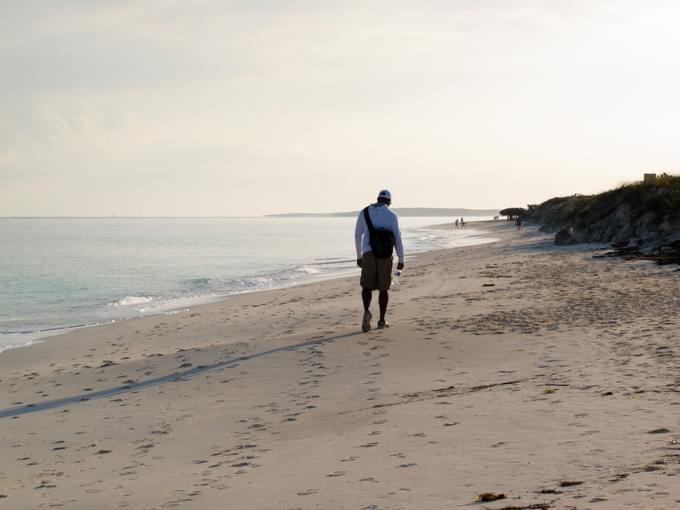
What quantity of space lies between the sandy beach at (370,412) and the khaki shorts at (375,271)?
0.79 metres

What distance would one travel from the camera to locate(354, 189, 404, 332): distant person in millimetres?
12039

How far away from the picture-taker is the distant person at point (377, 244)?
39.5ft

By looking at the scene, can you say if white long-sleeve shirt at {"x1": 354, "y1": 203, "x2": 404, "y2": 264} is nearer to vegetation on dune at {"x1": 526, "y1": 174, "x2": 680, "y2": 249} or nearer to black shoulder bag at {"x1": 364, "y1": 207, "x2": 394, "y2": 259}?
black shoulder bag at {"x1": 364, "y1": 207, "x2": 394, "y2": 259}

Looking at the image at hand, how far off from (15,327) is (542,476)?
19.0 meters

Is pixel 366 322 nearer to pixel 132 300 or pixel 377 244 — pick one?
pixel 377 244

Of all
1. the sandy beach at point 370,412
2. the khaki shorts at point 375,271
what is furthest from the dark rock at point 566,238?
the khaki shorts at point 375,271

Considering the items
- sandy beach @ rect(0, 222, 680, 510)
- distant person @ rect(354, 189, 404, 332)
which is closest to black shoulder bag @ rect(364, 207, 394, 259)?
distant person @ rect(354, 189, 404, 332)

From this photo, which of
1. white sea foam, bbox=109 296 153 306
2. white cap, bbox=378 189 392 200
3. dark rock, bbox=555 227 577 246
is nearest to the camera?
white cap, bbox=378 189 392 200

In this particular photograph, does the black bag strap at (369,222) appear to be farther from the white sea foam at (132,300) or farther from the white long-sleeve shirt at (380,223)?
the white sea foam at (132,300)

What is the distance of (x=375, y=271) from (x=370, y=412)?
514cm

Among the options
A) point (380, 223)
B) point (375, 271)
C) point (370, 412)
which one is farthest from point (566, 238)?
point (370, 412)

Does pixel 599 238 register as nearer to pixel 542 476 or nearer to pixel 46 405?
pixel 46 405

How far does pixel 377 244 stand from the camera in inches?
477

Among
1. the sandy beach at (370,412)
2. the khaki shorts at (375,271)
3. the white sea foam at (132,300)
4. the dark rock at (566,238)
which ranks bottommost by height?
the white sea foam at (132,300)
